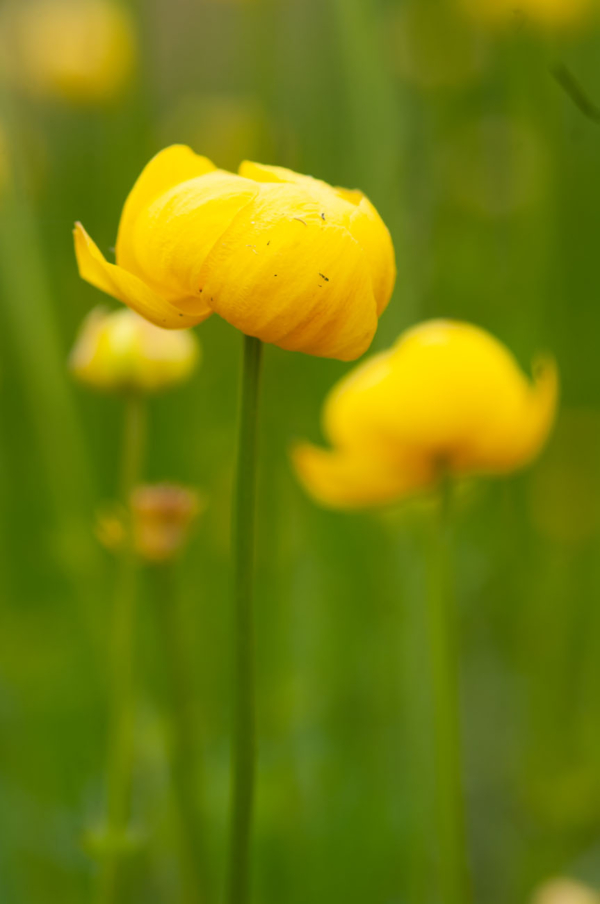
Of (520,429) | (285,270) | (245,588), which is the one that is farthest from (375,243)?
(520,429)

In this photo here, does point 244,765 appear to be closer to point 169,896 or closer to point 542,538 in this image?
point 169,896

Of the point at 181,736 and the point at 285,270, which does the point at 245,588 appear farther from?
the point at 181,736

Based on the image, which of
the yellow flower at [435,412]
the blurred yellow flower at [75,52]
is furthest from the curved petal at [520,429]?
the blurred yellow flower at [75,52]

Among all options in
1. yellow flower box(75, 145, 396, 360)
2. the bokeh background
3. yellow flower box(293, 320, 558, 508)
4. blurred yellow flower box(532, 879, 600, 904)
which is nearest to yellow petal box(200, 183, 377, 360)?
yellow flower box(75, 145, 396, 360)

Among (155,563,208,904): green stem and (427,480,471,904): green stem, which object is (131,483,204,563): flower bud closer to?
(155,563,208,904): green stem

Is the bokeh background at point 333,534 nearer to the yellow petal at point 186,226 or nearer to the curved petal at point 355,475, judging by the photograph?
the curved petal at point 355,475
